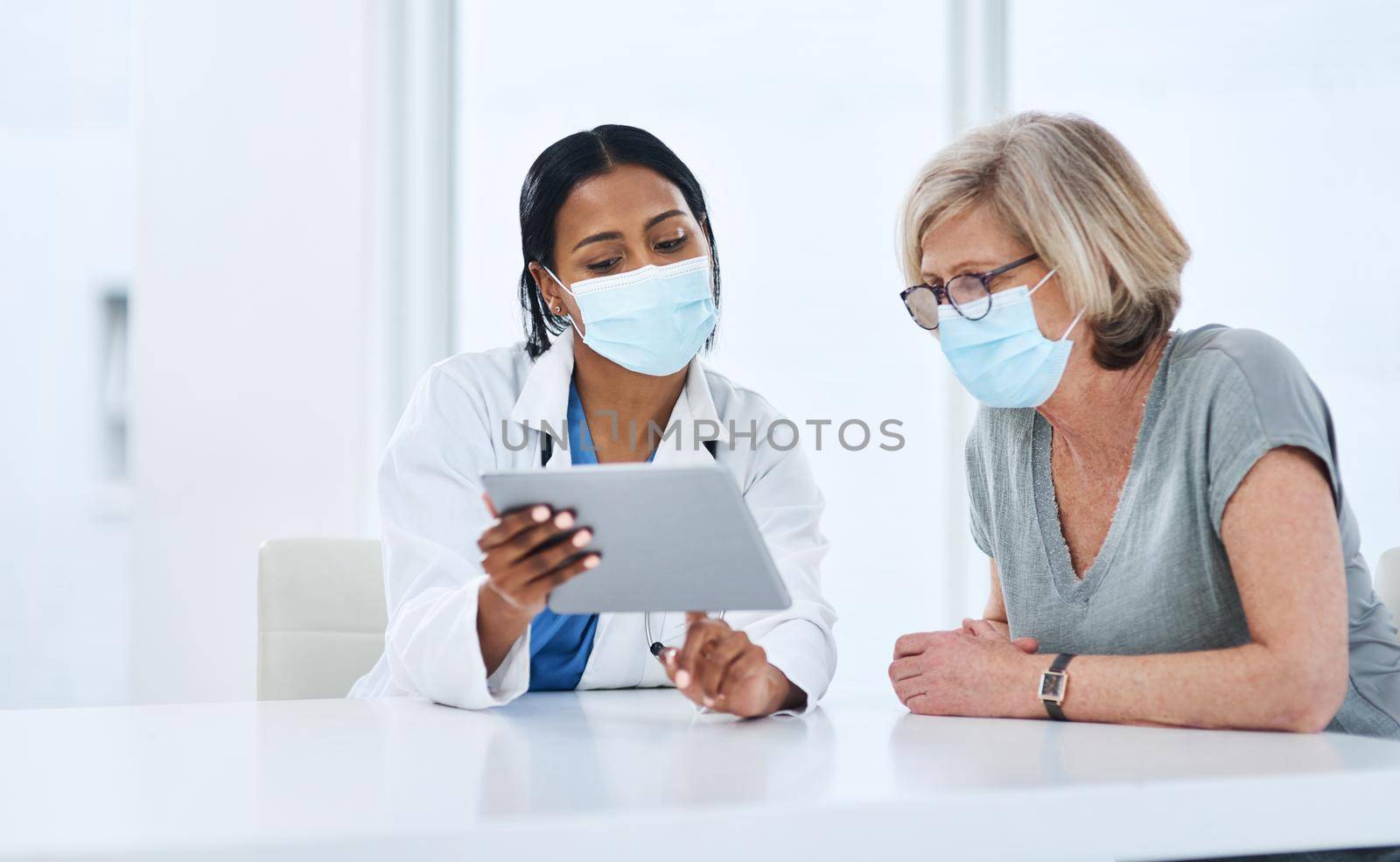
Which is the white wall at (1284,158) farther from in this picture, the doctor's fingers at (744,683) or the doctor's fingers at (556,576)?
the doctor's fingers at (556,576)

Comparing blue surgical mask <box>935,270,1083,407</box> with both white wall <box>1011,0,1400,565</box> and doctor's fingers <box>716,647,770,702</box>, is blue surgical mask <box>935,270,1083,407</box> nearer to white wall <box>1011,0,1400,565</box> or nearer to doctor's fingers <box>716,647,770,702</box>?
doctor's fingers <box>716,647,770,702</box>

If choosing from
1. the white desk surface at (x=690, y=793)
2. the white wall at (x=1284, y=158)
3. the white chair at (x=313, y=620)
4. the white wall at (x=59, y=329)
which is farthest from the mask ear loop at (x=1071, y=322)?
the white wall at (x=59, y=329)

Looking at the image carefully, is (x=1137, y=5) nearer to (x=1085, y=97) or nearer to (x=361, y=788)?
(x=1085, y=97)

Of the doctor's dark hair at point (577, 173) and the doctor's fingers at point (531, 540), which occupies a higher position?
the doctor's dark hair at point (577, 173)

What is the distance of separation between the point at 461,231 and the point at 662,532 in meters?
2.50

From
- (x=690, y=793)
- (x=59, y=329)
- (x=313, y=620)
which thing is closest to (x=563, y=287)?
(x=313, y=620)

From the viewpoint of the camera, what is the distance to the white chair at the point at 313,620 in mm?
1871

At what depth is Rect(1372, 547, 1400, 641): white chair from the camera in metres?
1.54

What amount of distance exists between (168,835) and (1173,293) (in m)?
1.27

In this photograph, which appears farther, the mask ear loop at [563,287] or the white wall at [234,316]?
the white wall at [234,316]

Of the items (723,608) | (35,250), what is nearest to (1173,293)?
(723,608)

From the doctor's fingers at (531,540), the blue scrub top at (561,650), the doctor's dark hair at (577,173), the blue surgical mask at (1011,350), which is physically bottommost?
the blue scrub top at (561,650)

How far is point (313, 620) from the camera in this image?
74.4 inches

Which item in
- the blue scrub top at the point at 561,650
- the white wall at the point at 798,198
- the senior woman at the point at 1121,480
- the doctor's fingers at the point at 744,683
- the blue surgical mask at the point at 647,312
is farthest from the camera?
the white wall at the point at 798,198
